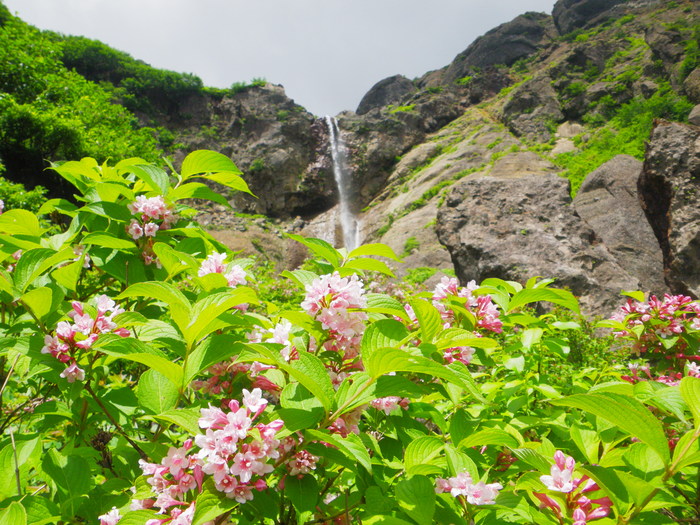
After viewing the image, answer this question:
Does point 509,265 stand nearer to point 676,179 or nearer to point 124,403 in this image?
point 676,179

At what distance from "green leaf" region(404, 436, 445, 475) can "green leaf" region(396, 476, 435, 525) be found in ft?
0.23

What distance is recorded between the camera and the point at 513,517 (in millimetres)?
914

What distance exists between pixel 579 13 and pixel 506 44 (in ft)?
21.0

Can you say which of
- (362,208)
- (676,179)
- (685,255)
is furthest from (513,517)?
(362,208)

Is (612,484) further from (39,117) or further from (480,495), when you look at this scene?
(39,117)

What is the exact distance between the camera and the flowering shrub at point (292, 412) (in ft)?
Answer: 2.39

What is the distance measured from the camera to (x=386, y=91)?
36.2 m

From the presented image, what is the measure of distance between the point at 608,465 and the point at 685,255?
625 cm

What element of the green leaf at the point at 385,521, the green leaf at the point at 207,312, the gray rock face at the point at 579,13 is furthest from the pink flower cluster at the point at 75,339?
the gray rock face at the point at 579,13

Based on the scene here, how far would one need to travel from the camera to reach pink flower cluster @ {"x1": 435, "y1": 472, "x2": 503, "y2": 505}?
2.60 feet

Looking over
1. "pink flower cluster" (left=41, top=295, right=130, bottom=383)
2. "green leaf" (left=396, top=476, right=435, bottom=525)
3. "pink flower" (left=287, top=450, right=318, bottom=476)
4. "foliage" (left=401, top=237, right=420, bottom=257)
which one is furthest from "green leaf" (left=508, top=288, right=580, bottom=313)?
"foliage" (left=401, top=237, right=420, bottom=257)

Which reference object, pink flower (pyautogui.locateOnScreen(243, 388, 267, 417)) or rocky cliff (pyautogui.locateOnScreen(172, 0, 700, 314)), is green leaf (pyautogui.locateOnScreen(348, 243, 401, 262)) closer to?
pink flower (pyautogui.locateOnScreen(243, 388, 267, 417))

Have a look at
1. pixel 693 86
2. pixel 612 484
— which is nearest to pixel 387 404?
pixel 612 484

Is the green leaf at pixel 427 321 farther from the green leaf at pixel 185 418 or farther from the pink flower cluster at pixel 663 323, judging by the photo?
the pink flower cluster at pixel 663 323
